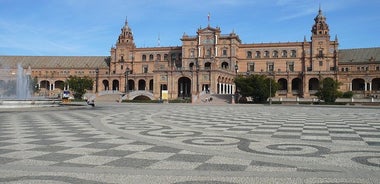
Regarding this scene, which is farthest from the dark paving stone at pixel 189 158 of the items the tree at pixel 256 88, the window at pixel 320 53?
the window at pixel 320 53

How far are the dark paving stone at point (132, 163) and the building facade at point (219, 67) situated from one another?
6875 centimetres

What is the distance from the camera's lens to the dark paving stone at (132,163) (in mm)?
7457

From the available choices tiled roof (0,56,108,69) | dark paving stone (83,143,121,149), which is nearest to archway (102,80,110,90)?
tiled roof (0,56,108,69)

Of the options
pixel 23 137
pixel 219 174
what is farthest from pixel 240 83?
pixel 219 174

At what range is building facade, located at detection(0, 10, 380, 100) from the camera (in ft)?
276

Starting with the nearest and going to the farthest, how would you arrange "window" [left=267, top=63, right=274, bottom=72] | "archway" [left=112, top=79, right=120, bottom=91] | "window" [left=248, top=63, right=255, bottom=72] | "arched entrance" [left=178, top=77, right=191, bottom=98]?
"arched entrance" [left=178, top=77, right=191, bottom=98]
"window" [left=267, top=63, right=274, bottom=72]
"window" [left=248, top=63, right=255, bottom=72]
"archway" [left=112, top=79, right=120, bottom=91]

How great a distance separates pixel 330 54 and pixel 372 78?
42.2 ft

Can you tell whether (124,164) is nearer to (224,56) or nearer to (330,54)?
(224,56)

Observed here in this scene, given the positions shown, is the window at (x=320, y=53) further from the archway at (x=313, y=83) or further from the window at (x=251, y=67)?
the window at (x=251, y=67)

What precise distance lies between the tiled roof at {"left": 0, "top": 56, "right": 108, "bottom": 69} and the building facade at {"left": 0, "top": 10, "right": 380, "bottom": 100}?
70cm

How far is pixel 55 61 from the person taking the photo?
123375mm

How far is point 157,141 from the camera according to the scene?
1088 centimetres

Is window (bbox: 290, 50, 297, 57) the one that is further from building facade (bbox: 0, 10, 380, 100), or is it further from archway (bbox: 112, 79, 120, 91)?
archway (bbox: 112, 79, 120, 91)

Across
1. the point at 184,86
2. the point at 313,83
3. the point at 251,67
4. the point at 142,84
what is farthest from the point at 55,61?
the point at 313,83
